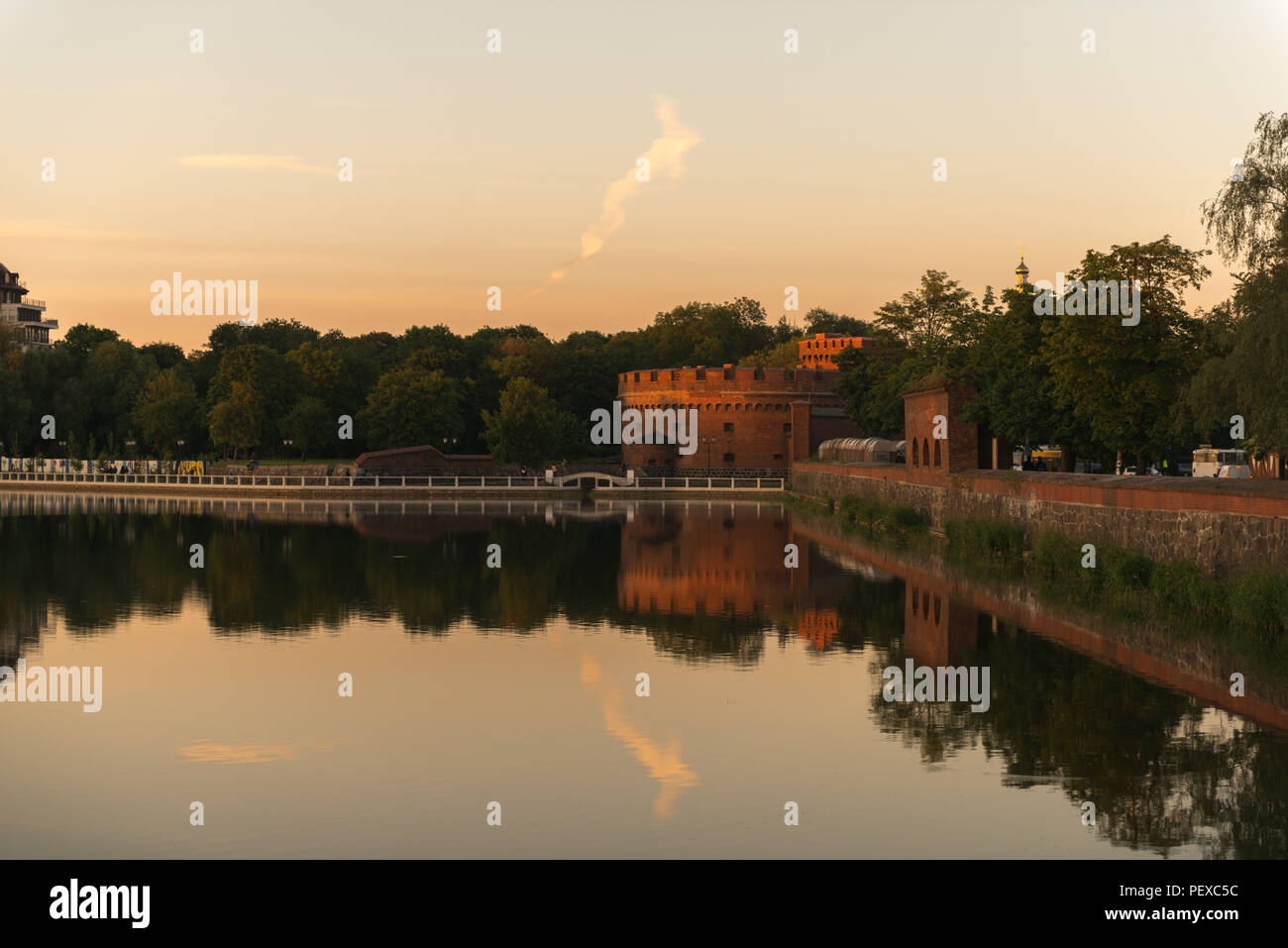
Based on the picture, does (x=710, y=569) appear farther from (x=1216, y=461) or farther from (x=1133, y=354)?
(x=1216, y=461)

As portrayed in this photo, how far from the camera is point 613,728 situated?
1286 centimetres

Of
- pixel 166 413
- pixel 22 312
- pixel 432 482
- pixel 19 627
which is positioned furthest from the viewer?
pixel 22 312

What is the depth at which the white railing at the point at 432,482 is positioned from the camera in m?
64.8

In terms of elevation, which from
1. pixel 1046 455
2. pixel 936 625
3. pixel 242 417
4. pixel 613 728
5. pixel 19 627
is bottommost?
pixel 613 728

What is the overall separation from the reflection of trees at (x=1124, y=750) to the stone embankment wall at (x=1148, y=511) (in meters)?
4.26

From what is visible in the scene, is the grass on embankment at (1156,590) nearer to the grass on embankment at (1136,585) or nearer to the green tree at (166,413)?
the grass on embankment at (1136,585)

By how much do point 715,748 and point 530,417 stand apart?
63.0 metres

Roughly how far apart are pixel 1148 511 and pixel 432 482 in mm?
49653

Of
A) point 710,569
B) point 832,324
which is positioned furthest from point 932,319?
point 832,324

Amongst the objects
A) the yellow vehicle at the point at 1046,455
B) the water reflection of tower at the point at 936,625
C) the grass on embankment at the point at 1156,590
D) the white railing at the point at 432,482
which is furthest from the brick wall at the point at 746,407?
the water reflection of tower at the point at 936,625
